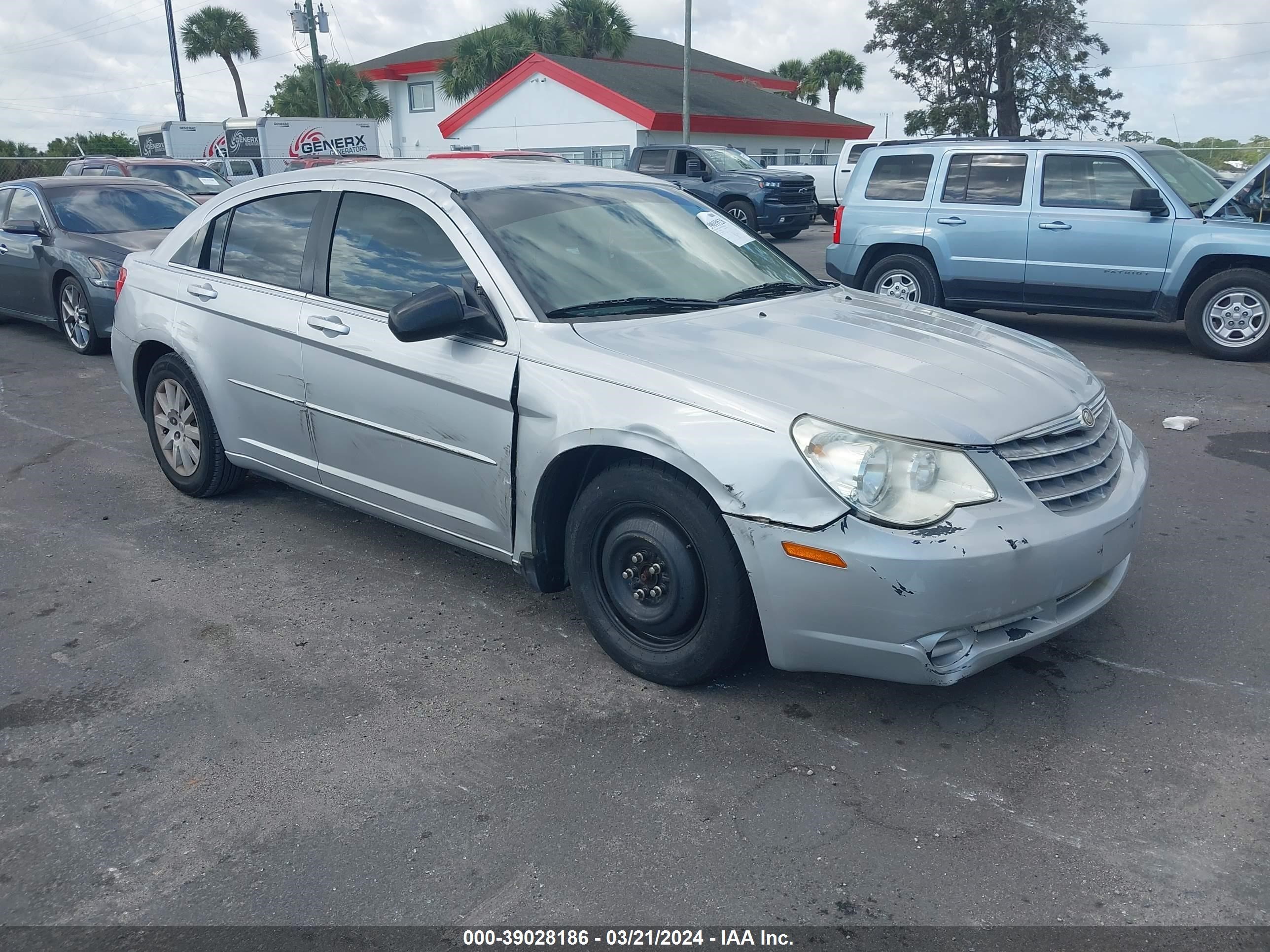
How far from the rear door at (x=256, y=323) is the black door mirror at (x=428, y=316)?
1.00m

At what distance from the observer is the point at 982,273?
32.6 ft

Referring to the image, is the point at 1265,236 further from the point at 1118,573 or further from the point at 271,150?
the point at 271,150

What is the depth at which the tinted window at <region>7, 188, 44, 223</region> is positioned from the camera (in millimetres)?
10117

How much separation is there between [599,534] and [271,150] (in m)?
30.8

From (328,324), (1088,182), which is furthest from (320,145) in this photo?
(328,324)

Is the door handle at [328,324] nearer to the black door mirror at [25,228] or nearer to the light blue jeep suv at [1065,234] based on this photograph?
the light blue jeep suv at [1065,234]

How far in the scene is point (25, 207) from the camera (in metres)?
10.3

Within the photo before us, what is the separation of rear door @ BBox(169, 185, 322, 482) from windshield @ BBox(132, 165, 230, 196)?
410 inches

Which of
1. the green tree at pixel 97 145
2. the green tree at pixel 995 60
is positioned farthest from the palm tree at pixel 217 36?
the green tree at pixel 995 60

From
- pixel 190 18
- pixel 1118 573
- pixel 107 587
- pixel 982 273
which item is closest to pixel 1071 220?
pixel 982 273

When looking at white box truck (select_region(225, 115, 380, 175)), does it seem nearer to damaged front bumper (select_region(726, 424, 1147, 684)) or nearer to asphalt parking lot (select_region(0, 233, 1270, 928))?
asphalt parking lot (select_region(0, 233, 1270, 928))

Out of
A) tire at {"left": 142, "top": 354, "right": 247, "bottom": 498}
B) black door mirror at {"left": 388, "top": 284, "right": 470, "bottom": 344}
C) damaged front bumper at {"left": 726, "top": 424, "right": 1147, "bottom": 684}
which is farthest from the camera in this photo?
tire at {"left": 142, "top": 354, "right": 247, "bottom": 498}

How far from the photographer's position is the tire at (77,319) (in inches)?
379

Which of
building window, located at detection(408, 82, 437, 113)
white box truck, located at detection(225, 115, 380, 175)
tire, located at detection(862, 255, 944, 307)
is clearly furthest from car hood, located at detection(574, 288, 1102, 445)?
building window, located at detection(408, 82, 437, 113)
